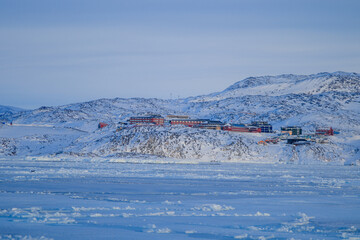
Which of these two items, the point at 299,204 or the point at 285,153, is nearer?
the point at 299,204

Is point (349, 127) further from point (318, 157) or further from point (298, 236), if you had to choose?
point (298, 236)

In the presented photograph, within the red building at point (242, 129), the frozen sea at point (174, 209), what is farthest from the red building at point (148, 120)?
the frozen sea at point (174, 209)

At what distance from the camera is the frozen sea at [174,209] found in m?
26.2

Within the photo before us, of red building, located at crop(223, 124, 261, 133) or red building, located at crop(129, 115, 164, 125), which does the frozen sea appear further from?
red building, located at crop(129, 115, 164, 125)

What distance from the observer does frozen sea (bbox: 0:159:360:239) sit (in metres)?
26.2

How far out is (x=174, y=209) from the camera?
33469 mm

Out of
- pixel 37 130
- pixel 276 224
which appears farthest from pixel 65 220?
pixel 37 130

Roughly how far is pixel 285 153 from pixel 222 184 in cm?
5566

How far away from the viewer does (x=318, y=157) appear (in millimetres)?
101312

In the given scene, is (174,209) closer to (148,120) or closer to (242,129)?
(242,129)

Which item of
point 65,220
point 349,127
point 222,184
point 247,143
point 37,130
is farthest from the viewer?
point 349,127

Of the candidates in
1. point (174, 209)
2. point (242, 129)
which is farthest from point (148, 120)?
point (174, 209)

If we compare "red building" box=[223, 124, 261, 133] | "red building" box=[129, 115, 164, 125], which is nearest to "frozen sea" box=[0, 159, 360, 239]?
"red building" box=[223, 124, 261, 133]

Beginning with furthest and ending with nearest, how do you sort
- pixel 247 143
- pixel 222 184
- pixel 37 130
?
pixel 37 130 → pixel 247 143 → pixel 222 184
